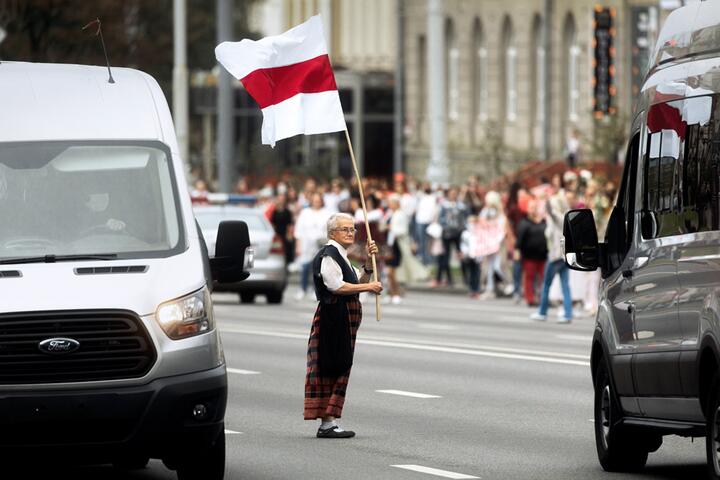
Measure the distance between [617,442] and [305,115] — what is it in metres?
3.97

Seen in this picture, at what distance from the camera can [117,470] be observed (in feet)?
41.1

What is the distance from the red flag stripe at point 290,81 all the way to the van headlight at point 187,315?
4.41 meters

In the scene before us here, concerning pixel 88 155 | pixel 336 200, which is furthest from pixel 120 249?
pixel 336 200

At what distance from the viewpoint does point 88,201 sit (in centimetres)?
1152

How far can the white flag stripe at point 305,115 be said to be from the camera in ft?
49.5

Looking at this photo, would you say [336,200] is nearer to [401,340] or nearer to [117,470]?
[401,340]

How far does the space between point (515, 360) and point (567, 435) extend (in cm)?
672

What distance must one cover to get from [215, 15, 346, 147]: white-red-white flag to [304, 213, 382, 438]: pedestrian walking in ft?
3.24

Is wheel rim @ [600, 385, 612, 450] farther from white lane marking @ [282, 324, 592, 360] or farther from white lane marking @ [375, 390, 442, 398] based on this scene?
white lane marking @ [282, 324, 592, 360]

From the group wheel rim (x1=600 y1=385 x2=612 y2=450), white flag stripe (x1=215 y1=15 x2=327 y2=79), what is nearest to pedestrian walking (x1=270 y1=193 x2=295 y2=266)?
white flag stripe (x1=215 y1=15 x2=327 y2=79)

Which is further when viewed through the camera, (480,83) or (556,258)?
(480,83)

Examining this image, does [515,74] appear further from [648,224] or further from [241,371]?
[648,224]

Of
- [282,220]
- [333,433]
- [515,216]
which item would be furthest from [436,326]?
[333,433]

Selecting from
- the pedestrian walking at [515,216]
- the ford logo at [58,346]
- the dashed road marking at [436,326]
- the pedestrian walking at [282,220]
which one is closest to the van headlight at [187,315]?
the ford logo at [58,346]
